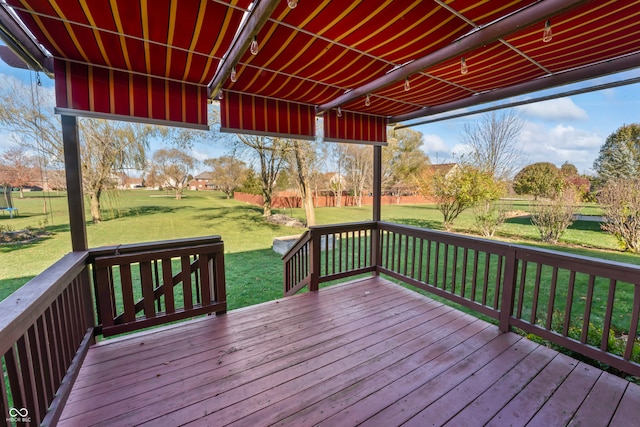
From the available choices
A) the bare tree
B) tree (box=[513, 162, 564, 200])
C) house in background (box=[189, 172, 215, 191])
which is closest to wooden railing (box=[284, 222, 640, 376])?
tree (box=[513, 162, 564, 200])

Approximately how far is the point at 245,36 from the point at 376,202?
10.4ft

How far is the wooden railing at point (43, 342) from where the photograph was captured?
3.93ft

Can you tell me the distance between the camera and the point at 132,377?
6.63ft

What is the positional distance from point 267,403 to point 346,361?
28.9 inches

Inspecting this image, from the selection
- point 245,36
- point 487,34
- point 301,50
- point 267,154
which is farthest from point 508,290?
point 267,154

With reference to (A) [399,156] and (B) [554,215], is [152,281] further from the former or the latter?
(A) [399,156]

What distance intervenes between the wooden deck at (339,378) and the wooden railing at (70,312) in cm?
17

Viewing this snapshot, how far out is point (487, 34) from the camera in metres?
1.75

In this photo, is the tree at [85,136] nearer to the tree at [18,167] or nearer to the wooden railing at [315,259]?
the tree at [18,167]

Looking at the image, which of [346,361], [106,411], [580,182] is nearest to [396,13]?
[346,361]

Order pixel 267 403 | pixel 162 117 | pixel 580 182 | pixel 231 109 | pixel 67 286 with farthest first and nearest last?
1. pixel 580 182
2. pixel 231 109
3. pixel 162 117
4. pixel 67 286
5. pixel 267 403

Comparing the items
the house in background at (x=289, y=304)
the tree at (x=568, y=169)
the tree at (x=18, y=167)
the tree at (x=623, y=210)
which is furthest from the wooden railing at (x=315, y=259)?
the tree at (x=568, y=169)

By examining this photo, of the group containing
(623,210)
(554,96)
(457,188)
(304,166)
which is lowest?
(623,210)

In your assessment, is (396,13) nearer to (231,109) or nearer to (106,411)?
(231,109)
